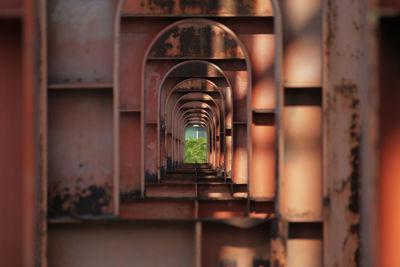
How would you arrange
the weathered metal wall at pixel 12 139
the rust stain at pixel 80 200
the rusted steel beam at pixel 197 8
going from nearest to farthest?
the weathered metal wall at pixel 12 139 < the rust stain at pixel 80 200 < the rusted steel beam at pixel 197 8

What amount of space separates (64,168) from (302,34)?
3932 mm

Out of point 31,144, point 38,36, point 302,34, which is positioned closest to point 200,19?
point 302,34

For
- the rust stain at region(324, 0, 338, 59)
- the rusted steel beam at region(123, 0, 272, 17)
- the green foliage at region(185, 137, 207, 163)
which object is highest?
the rusted steel beam at region(123, 0, 272, 17)

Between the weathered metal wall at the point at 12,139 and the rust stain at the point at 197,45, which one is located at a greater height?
the rust stain at the point at 197,45

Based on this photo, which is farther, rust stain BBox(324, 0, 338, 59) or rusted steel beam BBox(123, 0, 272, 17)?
rusted steel beam BBox(123, 0, 272, 17)

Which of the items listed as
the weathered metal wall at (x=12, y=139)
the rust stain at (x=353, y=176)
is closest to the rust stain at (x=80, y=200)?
the weathered metal wall at (x=12, y=139)

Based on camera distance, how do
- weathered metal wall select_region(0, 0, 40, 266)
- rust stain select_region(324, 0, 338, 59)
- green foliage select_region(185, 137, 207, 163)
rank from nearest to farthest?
weathered metal wall select_region(0, 0, 40, 266), rust stain select_region(324, 0, 338, 59), green foliage select_region(185, 137, 207, 163)

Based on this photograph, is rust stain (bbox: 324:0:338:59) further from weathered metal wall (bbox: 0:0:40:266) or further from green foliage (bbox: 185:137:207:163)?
green foliage (bbox: 185:137:207:163)

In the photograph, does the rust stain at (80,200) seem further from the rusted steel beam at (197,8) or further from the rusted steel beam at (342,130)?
the rusted steel beam at (197,8)

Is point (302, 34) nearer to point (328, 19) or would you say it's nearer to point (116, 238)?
point (328, 19)

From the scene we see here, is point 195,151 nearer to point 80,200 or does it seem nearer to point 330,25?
point 80,200

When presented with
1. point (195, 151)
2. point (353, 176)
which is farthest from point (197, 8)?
point (195, 151)

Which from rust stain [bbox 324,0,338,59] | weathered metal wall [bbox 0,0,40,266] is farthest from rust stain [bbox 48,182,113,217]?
rust stain [bbox 324,0,338,59]

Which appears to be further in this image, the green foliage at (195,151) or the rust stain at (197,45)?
the green foliage at (195,151)
